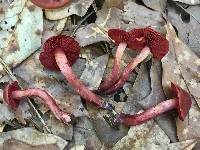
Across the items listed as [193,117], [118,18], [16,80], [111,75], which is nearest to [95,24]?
[118,18]

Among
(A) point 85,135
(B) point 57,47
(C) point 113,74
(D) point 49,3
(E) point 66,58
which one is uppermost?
(D) point 49,3

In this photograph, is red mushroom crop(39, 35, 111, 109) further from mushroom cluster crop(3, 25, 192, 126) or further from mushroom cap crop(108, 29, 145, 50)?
mushroom cap crop(108, 29, 145, 50)

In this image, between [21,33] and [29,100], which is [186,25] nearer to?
[21,33]

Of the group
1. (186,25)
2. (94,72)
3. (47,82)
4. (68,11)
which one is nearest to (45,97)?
(47,82)

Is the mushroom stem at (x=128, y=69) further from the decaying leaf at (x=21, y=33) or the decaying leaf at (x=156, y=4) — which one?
the decaying leaf at (x=21, y=33)

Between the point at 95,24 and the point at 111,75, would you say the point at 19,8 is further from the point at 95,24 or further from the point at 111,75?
the point at 111,75

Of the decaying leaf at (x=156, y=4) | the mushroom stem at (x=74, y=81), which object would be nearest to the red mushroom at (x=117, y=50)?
the mushroom stem at (x=74, y=81)
